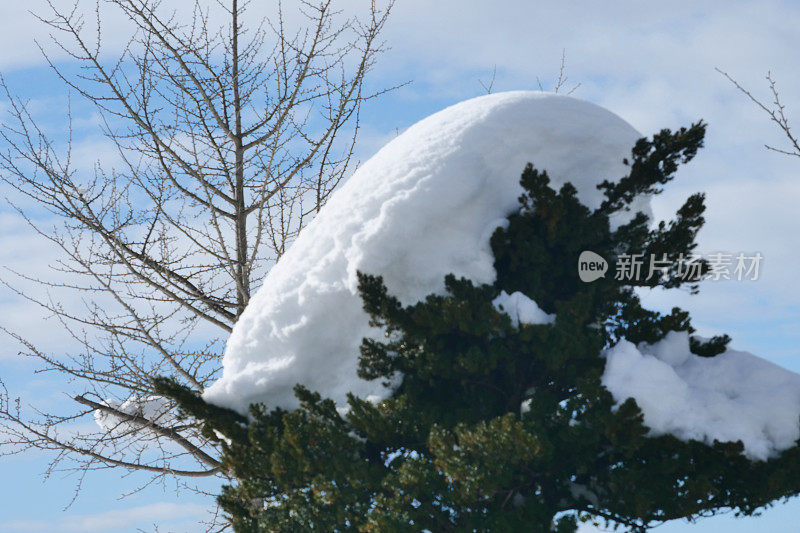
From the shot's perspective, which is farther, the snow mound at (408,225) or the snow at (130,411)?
the snow at (130,411)

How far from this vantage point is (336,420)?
19.4 ft

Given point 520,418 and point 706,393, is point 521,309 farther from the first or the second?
point 706,393

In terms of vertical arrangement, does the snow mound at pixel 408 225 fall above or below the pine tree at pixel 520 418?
above

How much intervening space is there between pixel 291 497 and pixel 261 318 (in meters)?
1.51

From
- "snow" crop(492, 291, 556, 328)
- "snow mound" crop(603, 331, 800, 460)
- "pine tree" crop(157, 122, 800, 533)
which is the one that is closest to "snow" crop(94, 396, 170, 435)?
"pine tree" crop(157, 122, 800, 533)

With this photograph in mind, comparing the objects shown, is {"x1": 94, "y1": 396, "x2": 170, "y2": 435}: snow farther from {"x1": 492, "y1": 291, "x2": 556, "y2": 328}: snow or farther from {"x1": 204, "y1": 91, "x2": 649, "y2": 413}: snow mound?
{"x1": 492, "y1": 291, "x2": 556, "y2": 328}: snow

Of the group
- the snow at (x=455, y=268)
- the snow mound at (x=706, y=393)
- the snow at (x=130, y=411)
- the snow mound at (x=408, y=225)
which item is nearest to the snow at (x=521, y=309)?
the snow at (x=455, y=268)

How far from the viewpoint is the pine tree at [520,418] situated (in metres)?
5.32

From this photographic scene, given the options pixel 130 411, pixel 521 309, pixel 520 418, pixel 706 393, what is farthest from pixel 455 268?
pixel 130 411

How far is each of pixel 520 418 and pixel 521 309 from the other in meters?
1.19

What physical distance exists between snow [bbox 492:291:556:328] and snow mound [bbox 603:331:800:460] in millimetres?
626

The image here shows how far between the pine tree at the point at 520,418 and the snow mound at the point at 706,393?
0.10m

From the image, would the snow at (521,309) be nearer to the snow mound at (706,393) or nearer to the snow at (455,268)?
the snow at (455,268)

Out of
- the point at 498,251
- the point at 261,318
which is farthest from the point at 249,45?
the point at 498,251
